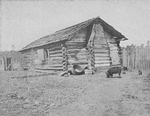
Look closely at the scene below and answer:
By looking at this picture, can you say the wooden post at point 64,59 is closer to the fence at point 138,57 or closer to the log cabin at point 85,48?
the log cabin at point 85,48

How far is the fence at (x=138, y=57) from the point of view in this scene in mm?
18562

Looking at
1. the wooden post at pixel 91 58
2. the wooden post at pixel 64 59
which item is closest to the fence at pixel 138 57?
the wooden post at pixel 91 58

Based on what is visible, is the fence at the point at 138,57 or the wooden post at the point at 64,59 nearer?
the wooden post at the point at 64,59

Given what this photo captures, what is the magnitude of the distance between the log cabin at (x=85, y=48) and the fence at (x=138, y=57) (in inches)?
92.3

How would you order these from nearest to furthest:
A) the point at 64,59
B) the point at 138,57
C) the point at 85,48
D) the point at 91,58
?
the point at 64,59
the point at 91,58
the point at 85,48
the point at 138,57

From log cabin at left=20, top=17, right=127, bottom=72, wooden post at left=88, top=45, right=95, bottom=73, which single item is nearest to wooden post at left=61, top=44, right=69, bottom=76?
log cabin at left=20, top=17, right=127, bottom=72

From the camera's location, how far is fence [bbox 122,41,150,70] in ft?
60.9

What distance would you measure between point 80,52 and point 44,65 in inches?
207

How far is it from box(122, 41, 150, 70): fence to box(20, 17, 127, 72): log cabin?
2345mm

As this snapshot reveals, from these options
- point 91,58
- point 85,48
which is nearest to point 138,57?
point 91,58

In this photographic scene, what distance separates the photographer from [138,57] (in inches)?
743

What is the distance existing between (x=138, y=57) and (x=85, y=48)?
748 centimetres

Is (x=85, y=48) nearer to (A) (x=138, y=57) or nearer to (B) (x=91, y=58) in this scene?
(B) (x=91, y=58)

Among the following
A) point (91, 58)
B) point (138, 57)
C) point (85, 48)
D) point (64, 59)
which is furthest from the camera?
point (138, 57)
